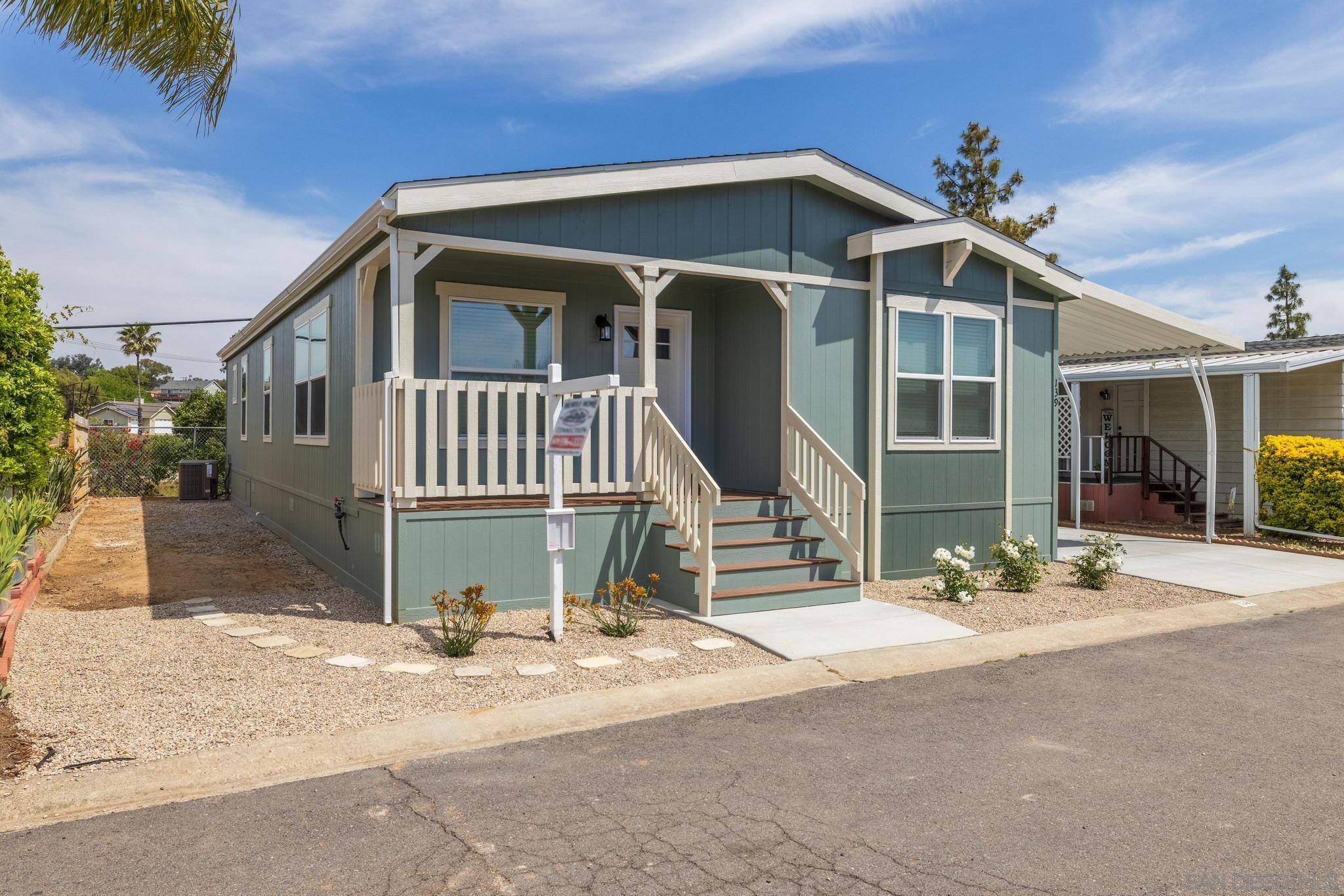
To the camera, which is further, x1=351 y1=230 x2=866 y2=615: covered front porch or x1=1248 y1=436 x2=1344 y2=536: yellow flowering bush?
x1=1248 y1=436 x2=1344 y2=536: yellow flowering bush

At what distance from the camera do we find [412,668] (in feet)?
18.3

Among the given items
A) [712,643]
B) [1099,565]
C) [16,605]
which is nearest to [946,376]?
[1099,565]

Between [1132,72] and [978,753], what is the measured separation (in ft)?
40.9

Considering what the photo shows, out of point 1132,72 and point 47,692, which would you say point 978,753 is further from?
point 1132,72

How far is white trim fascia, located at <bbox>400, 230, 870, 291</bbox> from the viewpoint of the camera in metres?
6.97

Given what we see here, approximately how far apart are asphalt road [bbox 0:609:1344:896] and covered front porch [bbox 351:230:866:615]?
2772 mm

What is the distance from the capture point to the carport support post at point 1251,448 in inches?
497

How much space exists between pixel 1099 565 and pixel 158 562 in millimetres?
9972

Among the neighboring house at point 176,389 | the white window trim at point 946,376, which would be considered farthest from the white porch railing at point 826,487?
the neighboring house at point 176,389

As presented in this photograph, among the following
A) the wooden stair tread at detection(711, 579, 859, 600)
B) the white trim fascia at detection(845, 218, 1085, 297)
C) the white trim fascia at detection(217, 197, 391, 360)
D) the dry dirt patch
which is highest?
the white trim fascia at detection(845, 218, 1085, 297)

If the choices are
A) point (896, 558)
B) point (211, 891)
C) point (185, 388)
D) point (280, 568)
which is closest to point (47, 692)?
point (211, 891)

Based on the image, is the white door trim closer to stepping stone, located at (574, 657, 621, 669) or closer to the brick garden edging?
stepping stone, located at (574, 657, 621, 669)

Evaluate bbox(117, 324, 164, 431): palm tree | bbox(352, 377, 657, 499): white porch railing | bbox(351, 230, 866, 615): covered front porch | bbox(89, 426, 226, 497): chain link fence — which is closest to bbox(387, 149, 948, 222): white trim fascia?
bbox(351, 230, 866, 615): covered front porch

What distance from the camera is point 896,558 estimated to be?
29.9 ft
